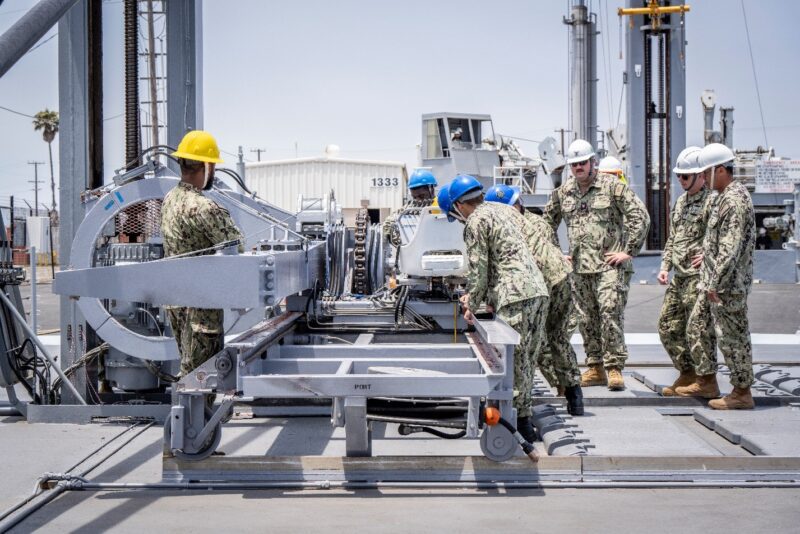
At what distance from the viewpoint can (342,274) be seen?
8.55 metres

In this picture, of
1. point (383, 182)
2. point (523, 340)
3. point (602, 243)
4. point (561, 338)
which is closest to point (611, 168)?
point (602, 243)

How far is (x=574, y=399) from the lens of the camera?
6934mm

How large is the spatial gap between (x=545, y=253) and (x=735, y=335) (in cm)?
156

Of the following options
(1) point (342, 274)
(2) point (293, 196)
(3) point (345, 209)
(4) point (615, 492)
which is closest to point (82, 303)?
(1) point (342, 274)

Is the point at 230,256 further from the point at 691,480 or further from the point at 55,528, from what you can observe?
the point at 691,480

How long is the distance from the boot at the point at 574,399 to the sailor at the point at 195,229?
2.61 meters

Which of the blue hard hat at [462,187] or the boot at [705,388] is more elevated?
the blue hard hat at [462,187]

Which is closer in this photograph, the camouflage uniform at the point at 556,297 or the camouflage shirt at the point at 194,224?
the camouflage shirt at the point at 194,224

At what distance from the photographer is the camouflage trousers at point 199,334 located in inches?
231

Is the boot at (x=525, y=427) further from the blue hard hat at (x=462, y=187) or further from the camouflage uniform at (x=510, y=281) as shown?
the blue hard hat at (x=462, y=187)

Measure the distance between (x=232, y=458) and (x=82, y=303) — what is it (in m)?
2.49

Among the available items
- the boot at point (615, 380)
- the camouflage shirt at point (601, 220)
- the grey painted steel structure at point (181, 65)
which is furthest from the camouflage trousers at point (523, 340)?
the grey painted steel structure at point (181, 65)

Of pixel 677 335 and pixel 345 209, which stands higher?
pixel 345 209

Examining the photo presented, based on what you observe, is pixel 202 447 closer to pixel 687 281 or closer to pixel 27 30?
pixel 27 30
